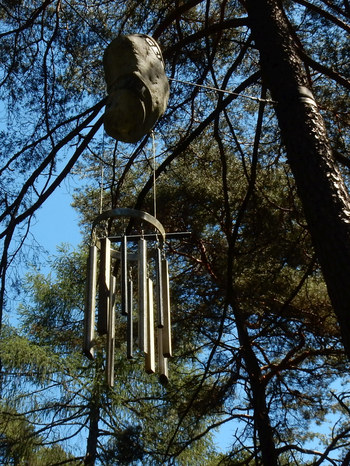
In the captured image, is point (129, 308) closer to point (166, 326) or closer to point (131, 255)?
point (166, 326)

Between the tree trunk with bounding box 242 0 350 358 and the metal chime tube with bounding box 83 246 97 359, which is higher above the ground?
the tree trunk with bounding box 242 0 350 358

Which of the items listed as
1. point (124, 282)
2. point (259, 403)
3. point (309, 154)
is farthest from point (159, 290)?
point (259, 403)

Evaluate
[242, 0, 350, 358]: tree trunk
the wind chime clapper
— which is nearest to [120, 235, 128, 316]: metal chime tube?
the wind chime clapper

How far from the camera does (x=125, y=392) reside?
9406 millimetres

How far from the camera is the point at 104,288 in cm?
318

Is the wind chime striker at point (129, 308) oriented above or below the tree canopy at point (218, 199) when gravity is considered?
below

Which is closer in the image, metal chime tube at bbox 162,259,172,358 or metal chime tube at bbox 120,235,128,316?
metal chime tube at bbox 120,235,128,316

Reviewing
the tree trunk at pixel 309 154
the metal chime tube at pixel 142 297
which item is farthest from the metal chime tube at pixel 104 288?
the tree trunk at pixel 309 154

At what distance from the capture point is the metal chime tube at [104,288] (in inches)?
119

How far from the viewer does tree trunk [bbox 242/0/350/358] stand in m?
3.10

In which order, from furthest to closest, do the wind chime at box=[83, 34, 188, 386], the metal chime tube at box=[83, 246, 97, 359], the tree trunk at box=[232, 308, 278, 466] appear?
the tree trunk at box=[232, 308, 278, 466] → the wind chime at box=[83, 34, 188, 386] → the metal chime tube at box=[83, 246, 97, 359]

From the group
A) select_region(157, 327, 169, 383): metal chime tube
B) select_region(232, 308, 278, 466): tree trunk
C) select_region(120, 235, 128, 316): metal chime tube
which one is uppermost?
select_region(232, 308, 278, 466): tree trunk

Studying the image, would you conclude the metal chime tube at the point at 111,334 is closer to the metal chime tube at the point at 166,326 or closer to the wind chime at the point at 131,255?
the wind chime at the point at 131,255

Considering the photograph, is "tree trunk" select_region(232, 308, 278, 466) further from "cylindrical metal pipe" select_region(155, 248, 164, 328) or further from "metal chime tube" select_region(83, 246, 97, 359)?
"metal chime tube" select_region(83, 246, 97, 359)
